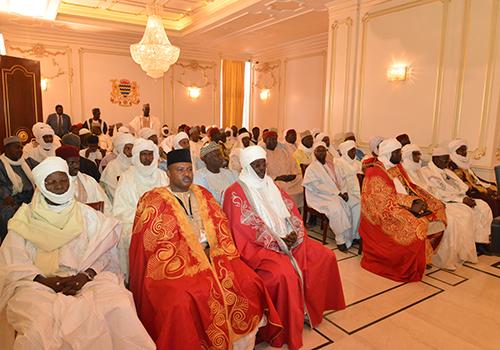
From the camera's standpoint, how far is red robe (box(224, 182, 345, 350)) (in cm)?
277

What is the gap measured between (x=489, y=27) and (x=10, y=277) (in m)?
6.28

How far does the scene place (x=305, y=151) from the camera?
259 inches

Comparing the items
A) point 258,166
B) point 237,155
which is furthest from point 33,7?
point 258,166

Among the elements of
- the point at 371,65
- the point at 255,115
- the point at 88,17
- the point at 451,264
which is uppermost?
the point at 88,17

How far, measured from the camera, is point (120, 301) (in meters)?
2.13

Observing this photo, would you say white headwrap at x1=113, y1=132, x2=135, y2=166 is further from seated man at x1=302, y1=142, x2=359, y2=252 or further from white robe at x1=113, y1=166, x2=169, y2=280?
seated man at x1=302, y1=142, x2=359, y2=252

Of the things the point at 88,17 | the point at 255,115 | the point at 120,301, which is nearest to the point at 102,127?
the point at 88,17

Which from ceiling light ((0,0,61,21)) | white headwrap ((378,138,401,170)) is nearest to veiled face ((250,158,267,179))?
white headwrap ((378,138,401,170))

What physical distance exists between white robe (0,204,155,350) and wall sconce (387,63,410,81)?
5.80 m

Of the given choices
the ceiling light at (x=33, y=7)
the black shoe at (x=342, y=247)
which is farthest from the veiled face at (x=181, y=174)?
the ceiling light at (x=33, y=7)

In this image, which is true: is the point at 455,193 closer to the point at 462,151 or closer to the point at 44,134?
the point at 462,151

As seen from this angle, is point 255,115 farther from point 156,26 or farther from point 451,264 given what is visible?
point 451,264

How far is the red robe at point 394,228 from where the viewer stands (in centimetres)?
395

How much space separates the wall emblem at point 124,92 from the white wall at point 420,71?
6.30 meters
